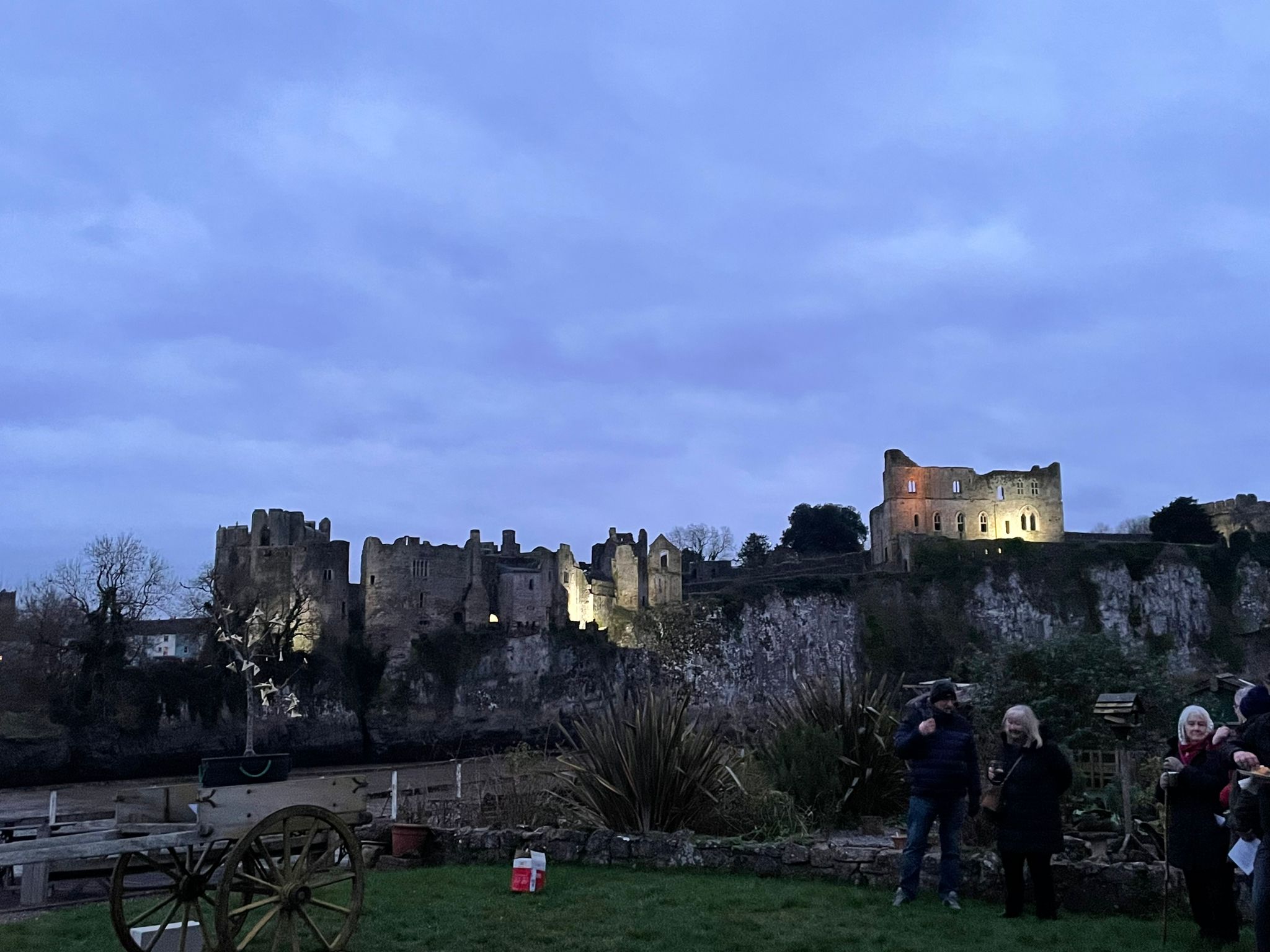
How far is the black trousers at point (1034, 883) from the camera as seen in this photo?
7070 millimetres

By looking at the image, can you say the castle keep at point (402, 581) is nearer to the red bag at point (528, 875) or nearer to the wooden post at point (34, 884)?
the wooden post at point (34, 884)

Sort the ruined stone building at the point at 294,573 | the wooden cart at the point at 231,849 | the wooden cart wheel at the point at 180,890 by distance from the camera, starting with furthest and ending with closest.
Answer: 1. the ruined stone building at the point at 294,573
2. the wooden cart wheel at the point at 180,890
3. the wooden cart at the point at 231,849

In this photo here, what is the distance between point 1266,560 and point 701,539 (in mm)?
57173

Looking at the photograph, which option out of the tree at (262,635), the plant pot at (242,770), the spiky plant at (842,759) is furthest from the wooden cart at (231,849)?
the tree at (262,635)

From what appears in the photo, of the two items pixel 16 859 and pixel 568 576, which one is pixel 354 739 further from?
pixel 16 859

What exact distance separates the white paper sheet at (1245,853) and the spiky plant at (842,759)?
506 centimetres

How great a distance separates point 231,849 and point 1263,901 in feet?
19.4

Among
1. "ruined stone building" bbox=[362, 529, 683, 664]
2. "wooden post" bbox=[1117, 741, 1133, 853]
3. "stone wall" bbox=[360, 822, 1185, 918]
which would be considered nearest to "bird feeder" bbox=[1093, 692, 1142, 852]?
"wooden post" bbox=[1117, 741, 1133, 853]

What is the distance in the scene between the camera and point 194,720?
146ft

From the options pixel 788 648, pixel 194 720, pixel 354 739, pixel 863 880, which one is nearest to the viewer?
pixel 863 880

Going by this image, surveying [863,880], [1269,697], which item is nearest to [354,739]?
[863,880]

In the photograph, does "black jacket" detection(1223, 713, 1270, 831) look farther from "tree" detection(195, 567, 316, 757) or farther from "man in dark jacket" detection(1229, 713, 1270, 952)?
"tree" detection(195, 567, 316, 757)

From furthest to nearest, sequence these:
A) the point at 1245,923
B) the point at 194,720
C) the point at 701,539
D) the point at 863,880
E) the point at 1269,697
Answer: the point at 701,539 → the point at 194,720 → the point at 863,880 → the point at 1245,923 → the point at 1269,697

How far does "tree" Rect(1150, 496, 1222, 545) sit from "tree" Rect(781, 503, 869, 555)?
74.0 feet
